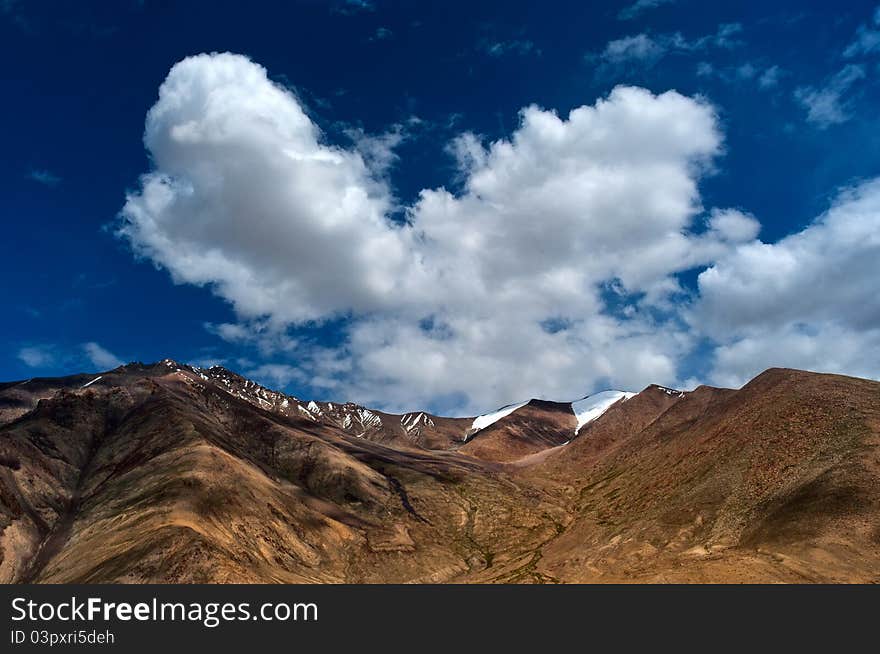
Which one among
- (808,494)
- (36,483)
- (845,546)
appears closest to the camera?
(845,546)

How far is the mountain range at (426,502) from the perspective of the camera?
91.6 meters

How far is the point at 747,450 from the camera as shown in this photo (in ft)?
417

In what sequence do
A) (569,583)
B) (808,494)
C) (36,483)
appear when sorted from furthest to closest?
(36,483) → (569,583) → (808,494)

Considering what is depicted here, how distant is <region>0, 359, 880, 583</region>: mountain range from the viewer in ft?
300

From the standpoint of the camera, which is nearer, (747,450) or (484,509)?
(747,450)

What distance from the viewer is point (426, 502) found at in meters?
159

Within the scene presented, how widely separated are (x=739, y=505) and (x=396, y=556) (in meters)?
68.3

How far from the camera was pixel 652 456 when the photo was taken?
168 meters

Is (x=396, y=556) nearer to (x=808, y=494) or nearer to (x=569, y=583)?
(x=569, y=583)

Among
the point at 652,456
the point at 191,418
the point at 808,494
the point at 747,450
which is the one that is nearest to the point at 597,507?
the point at 652,456

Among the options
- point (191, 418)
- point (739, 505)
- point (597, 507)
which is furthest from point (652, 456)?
point (191, 418)
